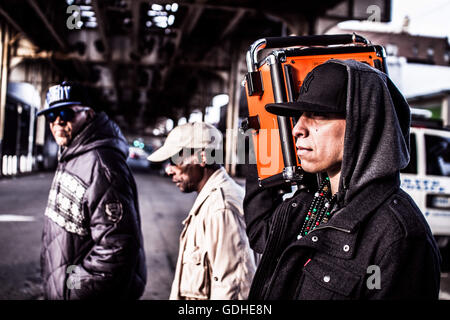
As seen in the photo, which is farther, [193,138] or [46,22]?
[46,22]

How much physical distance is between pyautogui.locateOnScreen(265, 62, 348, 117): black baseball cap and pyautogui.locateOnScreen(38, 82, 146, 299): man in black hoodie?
4.98 ft

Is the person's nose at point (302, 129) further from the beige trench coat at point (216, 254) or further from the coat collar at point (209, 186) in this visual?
the coat collar at point (209, 186)

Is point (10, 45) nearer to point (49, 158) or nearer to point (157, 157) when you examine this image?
point (49, 158)

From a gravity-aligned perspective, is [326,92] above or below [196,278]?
above

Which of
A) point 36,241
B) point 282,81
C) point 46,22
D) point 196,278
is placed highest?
point 46,22

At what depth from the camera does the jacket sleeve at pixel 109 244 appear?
2.48m

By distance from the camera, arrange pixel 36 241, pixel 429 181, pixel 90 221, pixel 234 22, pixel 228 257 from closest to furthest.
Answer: pixel 228 257, pixel 90 221, pixel 429 181, pixel 36 241, pixel 234 22

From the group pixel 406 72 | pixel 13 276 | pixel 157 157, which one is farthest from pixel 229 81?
pixel 157 157

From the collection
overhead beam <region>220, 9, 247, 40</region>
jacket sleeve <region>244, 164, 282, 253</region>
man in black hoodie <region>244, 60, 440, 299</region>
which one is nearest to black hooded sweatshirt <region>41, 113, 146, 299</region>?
jacket sleeve <region>244, 164, 282, 253</region>

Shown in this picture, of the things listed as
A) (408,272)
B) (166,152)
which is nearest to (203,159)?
(166,152)

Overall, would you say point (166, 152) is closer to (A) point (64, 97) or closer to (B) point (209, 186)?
(B) point (209, 186)

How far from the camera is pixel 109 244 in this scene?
8.23 ft

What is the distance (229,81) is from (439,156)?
50.8ft

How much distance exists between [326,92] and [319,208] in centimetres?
51
